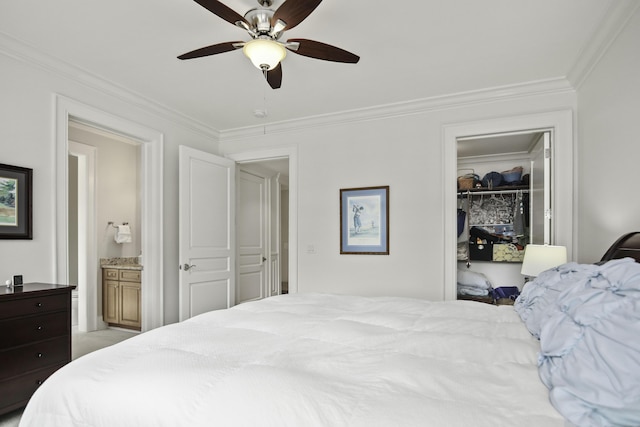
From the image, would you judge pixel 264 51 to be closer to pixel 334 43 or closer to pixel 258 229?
pixel 334 43

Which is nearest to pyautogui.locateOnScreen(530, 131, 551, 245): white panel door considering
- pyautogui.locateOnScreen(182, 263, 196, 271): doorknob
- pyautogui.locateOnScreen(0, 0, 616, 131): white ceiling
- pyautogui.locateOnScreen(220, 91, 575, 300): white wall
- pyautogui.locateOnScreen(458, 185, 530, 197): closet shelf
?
pyautogui.locateOnScreen(220, 91, 575, 300): white wall

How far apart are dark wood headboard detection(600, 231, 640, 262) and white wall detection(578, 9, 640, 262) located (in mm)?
138

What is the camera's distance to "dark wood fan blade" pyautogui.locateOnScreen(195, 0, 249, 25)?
5.63ft

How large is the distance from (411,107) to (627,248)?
2308mm

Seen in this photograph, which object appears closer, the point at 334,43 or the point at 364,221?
the point at 334,43

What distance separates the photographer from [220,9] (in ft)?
5.87

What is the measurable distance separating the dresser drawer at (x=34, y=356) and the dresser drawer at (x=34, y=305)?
21 centimetres

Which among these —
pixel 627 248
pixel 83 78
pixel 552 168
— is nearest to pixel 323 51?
pixel 627 248

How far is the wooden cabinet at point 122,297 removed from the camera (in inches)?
171

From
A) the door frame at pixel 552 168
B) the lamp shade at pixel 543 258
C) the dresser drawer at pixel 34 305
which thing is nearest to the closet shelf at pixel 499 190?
the door frame at pixel 552 168

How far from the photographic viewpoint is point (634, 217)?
2047mm

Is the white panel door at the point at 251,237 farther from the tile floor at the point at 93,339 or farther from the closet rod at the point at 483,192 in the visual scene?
the closet rod at the point at 483,192

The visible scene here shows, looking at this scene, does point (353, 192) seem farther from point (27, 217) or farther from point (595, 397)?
point (595, 397)

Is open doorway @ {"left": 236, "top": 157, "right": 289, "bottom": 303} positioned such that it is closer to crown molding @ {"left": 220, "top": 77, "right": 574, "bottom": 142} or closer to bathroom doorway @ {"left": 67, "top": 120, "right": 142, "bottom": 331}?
crown molding @ {"left": 220, "top": 77, "right": 574, "bottom": 142}
